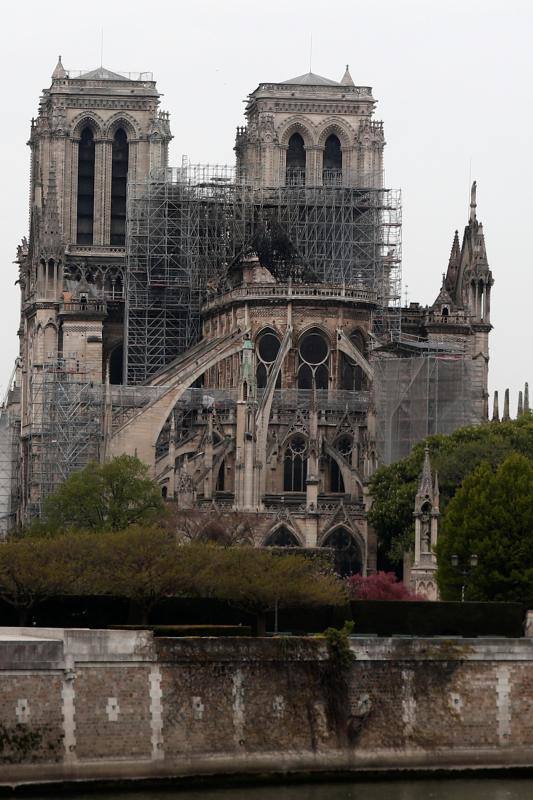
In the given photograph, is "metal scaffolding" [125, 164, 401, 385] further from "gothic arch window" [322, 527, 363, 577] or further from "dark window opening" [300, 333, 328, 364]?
"gothic arch window" [322, 527, 363, 577]

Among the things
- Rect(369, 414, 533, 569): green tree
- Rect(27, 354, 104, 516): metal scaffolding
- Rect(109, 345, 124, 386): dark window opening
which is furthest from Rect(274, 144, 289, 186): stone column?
Rect(369, 414, 533, 569): green tree

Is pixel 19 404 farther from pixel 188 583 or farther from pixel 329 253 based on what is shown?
pixel 188 583

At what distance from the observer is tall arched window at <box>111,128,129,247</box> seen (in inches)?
4956

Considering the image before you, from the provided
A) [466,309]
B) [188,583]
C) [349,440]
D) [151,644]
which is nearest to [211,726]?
[151,644]

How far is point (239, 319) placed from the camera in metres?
113

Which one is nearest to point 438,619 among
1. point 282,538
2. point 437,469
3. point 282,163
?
point 437,469

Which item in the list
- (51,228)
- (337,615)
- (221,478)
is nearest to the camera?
(337,615)

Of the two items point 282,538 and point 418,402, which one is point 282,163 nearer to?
point 418,402

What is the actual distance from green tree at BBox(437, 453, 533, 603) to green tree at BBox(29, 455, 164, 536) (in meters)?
14.6

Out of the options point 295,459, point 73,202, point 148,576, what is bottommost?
point 148,576

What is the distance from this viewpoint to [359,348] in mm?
112812

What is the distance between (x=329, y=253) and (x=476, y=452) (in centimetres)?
2202

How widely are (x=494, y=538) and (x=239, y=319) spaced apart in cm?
3762

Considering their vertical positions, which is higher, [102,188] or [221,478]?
[102,188]
